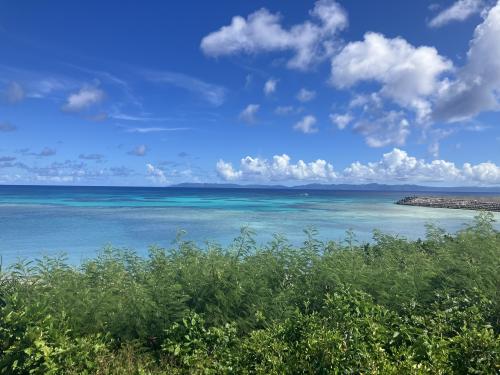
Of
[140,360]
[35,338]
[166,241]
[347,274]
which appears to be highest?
[347,274]

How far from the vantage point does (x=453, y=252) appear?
1089cm

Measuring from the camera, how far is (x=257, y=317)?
22.0 feet

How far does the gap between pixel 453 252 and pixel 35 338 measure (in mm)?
10378

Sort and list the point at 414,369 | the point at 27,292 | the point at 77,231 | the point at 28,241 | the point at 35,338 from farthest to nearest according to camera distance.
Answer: the point at 77,231, the point at 28,241, the point at 27,292, the point at 35,338, the point at 414,369

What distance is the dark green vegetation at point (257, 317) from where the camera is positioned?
5105 millimetres

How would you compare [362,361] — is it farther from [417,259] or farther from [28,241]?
[28,241]

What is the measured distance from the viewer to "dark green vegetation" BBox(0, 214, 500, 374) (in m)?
5.11

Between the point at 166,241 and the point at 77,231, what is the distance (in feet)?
40.6

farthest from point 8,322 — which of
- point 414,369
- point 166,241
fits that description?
point 166,241

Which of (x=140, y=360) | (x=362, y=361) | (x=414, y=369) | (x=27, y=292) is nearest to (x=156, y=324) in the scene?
(x=140, y=360)

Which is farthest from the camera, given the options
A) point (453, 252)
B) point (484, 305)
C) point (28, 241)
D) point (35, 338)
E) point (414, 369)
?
point (28, 241)

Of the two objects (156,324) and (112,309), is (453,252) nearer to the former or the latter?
(156,324)

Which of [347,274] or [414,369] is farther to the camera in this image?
[347,274]

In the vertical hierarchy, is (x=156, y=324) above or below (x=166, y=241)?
above
